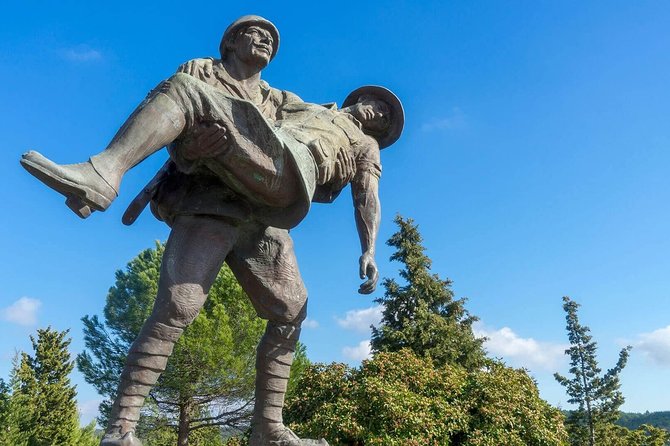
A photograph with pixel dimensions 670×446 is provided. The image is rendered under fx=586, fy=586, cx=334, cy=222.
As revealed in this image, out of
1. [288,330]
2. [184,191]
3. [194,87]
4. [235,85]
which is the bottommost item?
[288,330]

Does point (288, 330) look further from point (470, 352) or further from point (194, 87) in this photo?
point (470, 352)

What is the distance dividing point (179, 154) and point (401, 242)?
91.6 feet

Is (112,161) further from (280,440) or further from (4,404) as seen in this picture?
(4,404)

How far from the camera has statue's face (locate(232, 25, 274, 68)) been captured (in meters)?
3.69

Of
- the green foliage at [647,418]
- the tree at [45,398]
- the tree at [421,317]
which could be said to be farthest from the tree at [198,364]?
the green foliage at [647,418]

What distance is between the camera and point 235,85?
364 cm

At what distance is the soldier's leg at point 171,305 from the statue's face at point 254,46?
1.07 meters

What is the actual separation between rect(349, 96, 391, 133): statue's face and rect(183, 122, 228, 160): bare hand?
1.45m

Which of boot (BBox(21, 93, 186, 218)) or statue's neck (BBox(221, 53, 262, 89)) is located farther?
statue's neck (BBox(221, 53, 262, 89))

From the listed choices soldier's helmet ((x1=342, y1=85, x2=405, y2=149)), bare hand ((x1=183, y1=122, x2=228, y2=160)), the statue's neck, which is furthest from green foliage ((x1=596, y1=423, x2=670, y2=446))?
bare hand ((x1=183, y1=122, x2=228, y2=160))

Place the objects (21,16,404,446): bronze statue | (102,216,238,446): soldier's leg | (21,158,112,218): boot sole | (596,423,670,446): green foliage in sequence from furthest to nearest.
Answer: (596,423,670,446): green foliage < (102,216,238,446): soldier's leg < (21,16,404,446): bronze statue < (21,158,112,218): boot sole

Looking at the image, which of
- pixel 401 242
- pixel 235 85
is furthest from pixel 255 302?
pixel 401 242

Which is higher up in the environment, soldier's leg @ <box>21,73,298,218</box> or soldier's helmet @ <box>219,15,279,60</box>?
soldier's helmet @ <box>219,15,279,60</box>

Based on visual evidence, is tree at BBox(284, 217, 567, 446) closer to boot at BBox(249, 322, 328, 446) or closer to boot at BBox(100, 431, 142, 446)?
boot at BBox(249, 322, 328, 446)
